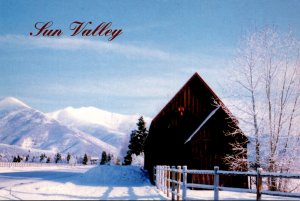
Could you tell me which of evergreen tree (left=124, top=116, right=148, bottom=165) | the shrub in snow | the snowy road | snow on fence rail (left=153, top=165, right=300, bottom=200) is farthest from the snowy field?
evergreen tree (left=124, top=116, right=148, bottom=165)

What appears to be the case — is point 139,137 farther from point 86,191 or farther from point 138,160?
point 86,191

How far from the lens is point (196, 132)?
24.3 metres

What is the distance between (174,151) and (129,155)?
5254cm

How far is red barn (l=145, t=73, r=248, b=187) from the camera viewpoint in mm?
24422

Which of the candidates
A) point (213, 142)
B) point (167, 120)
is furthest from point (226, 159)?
point (167, 120)

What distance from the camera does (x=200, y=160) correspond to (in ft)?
79.7

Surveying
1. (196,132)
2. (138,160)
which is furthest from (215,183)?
(138,160)

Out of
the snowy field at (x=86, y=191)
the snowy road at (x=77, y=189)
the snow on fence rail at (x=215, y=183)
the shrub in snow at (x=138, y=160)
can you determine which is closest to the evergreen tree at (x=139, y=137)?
the shrub in snow at (x=138, y=160)

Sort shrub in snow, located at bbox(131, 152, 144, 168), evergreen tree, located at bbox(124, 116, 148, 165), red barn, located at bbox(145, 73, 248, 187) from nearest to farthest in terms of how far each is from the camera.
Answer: red barn, located at bbox(145, 73, 248, 187) < shrub in snow, located at bbox(131, 152, 144, 168) < evergreen tree, located at bbox(124, 116, 148, 165)

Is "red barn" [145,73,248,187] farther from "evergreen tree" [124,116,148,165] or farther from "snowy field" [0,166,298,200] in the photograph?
"evergreen tree" [124,116,148,165]

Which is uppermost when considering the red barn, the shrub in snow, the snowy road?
the red barn

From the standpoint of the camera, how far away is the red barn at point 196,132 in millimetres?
24422

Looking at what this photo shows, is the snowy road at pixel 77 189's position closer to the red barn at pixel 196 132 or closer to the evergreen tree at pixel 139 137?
the red barn at pixel 196 132

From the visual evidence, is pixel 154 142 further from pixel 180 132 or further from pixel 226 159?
pixel 226 159
